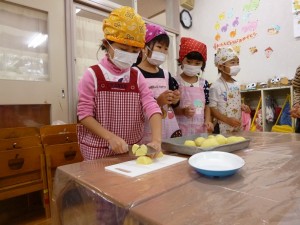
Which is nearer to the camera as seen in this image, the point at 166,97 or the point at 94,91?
the point at 94,91

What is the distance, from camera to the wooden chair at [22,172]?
1.42 metres

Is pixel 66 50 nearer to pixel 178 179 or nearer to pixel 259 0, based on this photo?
pixel 178 179

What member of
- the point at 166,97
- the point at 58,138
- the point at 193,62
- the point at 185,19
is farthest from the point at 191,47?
the point at 185,19

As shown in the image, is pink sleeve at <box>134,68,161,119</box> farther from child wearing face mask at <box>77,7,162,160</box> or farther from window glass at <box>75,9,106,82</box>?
window glass at <box>75,9,106,82</box>

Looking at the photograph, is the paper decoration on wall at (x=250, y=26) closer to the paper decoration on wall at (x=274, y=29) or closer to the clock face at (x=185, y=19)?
the paper decoration on wall at (x=274, y=29)

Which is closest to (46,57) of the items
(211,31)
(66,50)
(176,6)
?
(66,50)

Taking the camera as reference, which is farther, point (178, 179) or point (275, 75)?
point (275, 75)

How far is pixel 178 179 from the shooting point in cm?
55

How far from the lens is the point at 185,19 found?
11.0 ft

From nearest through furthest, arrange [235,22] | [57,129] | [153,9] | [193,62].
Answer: [193,62], [57,129], [235,22], [153,9]

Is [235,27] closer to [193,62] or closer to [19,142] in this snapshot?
[193,62]

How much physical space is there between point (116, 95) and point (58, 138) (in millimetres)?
887

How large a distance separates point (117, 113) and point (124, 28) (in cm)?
35

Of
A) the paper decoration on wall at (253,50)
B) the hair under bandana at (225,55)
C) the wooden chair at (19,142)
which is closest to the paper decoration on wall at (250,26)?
the paper decoration on wall at (253,50)
